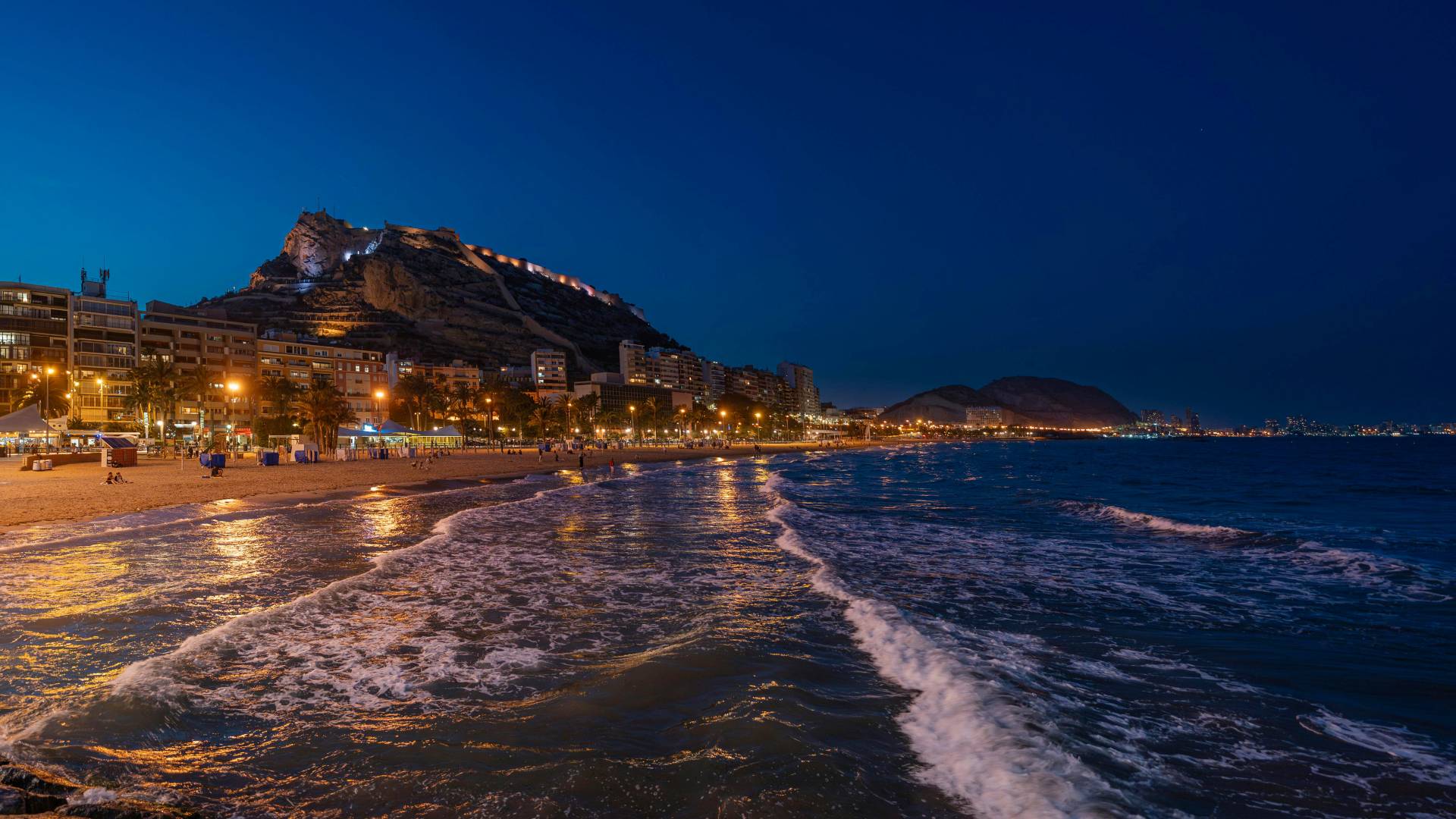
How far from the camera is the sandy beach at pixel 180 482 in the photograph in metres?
23.4

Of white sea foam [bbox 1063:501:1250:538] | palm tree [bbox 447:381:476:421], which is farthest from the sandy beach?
palm tree [bbox 447:381:476:421]

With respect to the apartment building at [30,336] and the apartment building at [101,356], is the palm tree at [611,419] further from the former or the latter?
the apartment building at [30,336]

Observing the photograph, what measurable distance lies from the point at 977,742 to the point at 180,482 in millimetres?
39341

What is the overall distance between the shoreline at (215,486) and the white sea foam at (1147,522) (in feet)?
91.4

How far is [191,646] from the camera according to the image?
833 centimetres

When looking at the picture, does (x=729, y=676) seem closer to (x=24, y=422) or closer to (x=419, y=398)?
(x=24, y=422)

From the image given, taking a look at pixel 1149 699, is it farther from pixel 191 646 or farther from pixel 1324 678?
pixel 191 646

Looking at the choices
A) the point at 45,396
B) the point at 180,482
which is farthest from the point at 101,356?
the point at 180,482

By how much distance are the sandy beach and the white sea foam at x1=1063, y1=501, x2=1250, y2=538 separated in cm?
3018

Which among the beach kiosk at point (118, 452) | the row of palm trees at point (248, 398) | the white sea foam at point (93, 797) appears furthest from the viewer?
the row of palm trees at point (248, 398)

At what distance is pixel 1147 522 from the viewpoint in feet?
76.6

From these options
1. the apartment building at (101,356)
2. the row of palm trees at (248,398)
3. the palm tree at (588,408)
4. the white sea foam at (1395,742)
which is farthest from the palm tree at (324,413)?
the palm tree at (588,408)

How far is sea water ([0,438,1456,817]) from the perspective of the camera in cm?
523

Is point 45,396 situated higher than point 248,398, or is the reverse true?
point 248,398
